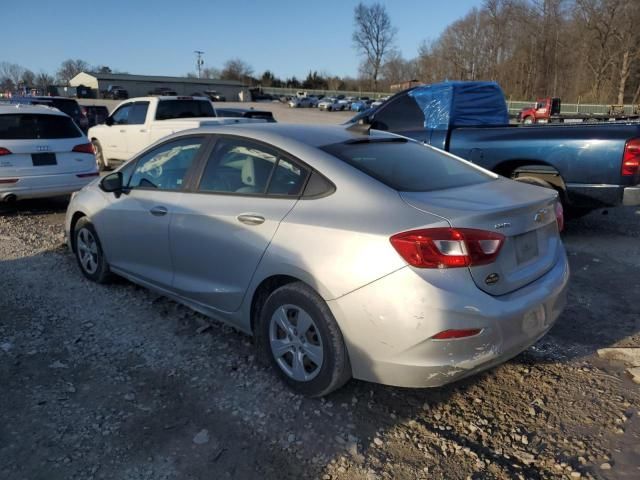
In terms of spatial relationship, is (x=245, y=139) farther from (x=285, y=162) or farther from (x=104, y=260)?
(x=104, y=260)

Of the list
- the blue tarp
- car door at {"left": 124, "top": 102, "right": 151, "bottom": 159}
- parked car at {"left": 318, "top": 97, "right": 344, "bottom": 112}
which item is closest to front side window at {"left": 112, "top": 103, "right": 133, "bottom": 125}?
car door at {"left": 124, "top": 102, "right": 151, "bottom": 159}

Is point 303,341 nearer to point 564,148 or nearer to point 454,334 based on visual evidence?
point 454,334

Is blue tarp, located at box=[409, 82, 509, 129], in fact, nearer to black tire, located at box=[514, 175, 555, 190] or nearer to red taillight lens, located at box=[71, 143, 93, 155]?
black tire, located at box=[514, 175, 555, 190]

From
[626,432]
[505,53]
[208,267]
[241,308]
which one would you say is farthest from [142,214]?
[505,53]

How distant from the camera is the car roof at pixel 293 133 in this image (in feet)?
11.3

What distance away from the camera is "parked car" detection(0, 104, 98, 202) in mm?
7484

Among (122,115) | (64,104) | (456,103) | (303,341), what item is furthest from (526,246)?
(64,104)

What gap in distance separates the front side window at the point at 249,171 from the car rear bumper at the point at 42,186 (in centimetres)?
515

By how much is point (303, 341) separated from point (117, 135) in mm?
10464

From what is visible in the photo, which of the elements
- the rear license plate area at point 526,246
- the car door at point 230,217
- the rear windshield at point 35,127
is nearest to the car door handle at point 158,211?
the car door at point 230,217

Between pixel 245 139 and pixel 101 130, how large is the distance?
10321 millimetres

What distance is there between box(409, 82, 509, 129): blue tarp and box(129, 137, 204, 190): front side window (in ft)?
15.7

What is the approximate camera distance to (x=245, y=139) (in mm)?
3611

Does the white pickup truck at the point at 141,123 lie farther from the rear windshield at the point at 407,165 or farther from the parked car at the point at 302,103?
the parked car at the point at 302,103
